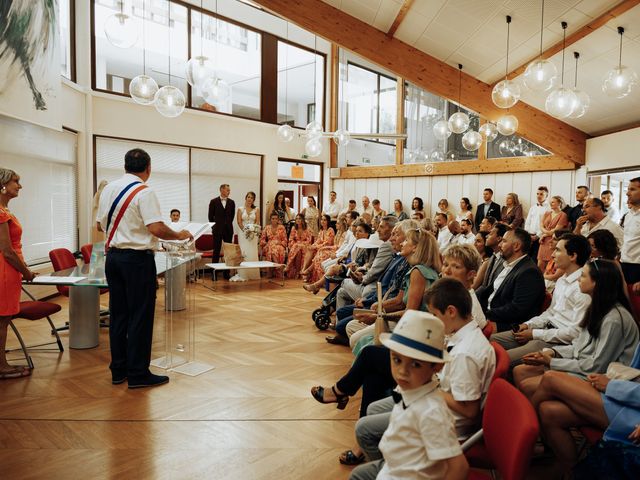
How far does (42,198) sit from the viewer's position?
7316mm

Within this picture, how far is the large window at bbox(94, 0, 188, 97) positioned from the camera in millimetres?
9250

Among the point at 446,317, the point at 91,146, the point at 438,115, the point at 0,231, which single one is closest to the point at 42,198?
the point at 91,146

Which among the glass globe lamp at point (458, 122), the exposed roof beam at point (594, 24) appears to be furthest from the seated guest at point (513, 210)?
the glass globe lamp at point (458, 122)

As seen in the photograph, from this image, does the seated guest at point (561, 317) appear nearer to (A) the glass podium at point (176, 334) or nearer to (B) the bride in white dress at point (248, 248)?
(A) the glass podium at point (176, 334)

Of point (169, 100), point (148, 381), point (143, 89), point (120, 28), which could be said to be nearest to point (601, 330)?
point (148, 381)

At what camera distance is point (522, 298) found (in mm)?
3586

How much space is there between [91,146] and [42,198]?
209cm

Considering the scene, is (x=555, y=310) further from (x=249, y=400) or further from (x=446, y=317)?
(x=249, y=400)

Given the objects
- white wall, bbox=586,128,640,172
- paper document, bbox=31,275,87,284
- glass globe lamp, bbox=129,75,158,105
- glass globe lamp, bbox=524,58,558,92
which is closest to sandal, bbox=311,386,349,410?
paper document, bbox=31,275,87,284

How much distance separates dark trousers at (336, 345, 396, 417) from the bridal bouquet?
23.8ft

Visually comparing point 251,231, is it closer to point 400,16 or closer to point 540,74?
point 400,16

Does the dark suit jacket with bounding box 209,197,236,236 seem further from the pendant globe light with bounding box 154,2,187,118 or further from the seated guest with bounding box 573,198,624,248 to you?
the seated guest with bounding box 573,198,624,248

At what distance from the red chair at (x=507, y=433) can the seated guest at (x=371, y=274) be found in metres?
2.78

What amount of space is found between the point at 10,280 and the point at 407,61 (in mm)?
5925
